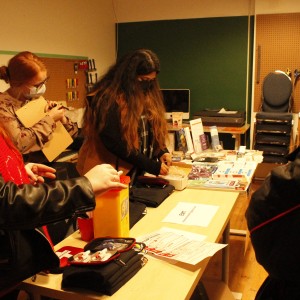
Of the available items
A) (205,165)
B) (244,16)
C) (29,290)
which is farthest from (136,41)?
(29,290)

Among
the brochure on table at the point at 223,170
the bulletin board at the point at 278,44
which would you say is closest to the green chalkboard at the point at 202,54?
the bulletin board at the point at 278,44

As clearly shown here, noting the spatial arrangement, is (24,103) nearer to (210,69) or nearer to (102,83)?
(102,83)

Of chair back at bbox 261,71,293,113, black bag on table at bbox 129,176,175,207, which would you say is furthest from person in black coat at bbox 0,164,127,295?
chair back at bbox 261,71,293,113

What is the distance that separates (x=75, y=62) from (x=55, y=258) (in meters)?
3.83

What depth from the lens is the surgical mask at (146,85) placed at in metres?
2.43

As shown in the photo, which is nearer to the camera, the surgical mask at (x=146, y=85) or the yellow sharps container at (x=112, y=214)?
the yellow sharps container at (x=112, y=214)

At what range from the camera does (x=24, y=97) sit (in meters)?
2.29

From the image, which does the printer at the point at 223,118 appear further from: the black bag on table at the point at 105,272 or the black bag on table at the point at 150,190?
the black bag on table at the point at 105,272

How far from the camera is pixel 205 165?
281 cm

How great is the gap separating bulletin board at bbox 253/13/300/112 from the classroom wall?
207 centimetres

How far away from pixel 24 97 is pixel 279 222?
173cm

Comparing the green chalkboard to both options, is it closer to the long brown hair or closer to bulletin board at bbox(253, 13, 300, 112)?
bulletin board at bbox(253, 13, 300, 112)

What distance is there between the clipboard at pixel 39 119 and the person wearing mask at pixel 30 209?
1019 mm

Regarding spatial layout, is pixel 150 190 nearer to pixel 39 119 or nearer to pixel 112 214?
pixel 112 214
